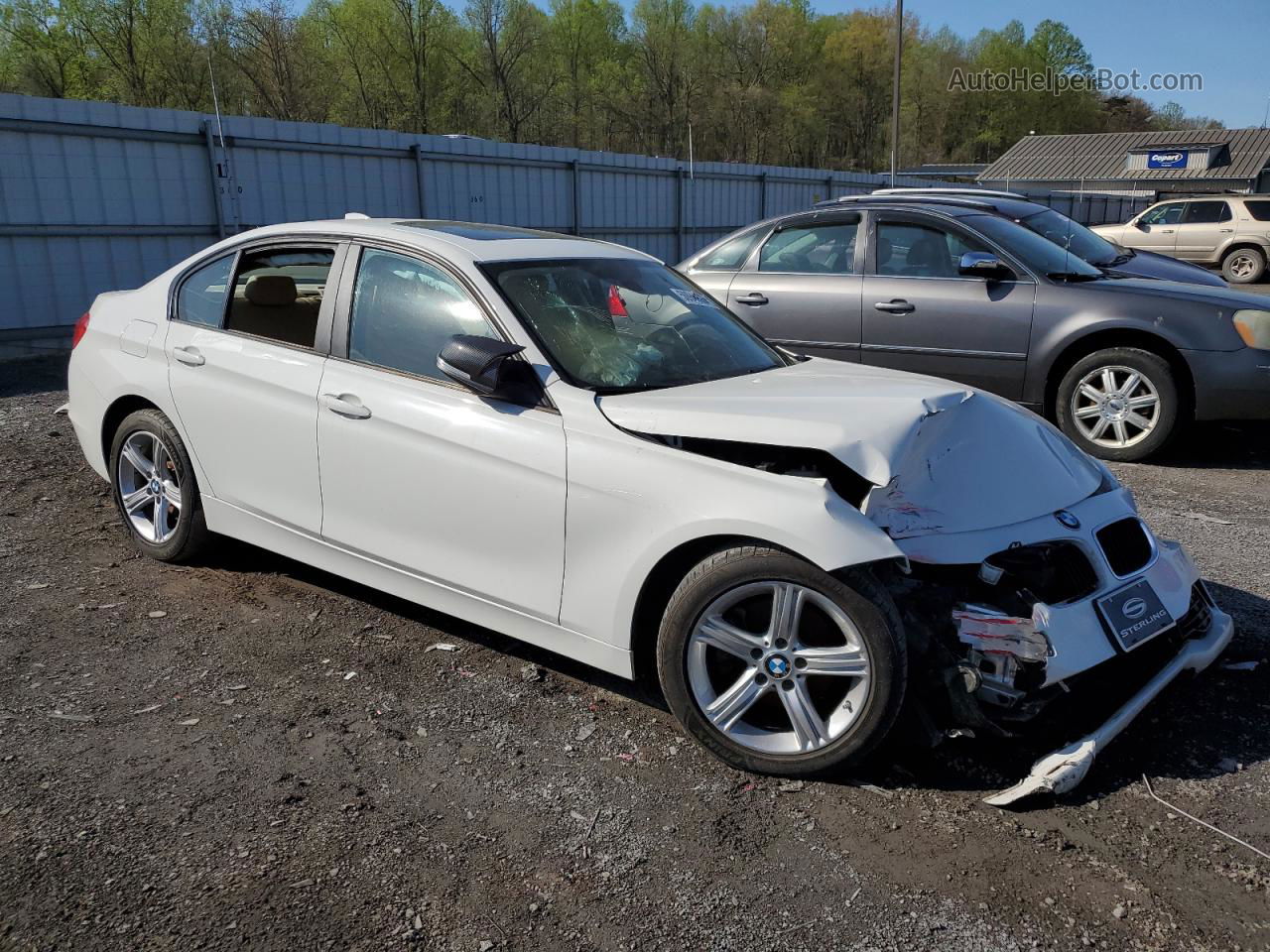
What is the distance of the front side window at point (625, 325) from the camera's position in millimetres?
3570

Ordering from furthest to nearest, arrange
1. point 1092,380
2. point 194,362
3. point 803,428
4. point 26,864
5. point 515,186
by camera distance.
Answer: point 515,186
point 1092,380
point 194,362
point 803,428
point 26,864

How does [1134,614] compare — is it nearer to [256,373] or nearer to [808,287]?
[256,373]

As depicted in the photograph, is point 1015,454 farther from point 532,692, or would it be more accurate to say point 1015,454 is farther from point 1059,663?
point 532,692

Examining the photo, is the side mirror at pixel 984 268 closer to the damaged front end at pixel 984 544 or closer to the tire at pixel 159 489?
the damaged front end at pixel 984 544

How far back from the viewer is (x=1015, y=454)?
3.43 metres

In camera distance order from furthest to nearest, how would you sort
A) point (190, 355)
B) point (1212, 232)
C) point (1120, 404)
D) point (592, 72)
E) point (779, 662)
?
point (592, 72) < point (1212, 232) < point (1120, 404) < point (190, 355) < point (779, 662)

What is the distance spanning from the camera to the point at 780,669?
2990 millimetres

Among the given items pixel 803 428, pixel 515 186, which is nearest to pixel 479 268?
pixel 803 428

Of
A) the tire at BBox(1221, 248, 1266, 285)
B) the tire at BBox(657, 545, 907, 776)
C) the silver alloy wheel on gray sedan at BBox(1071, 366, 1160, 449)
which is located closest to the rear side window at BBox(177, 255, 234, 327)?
the tire at BBox(657, 545, 907, 776)

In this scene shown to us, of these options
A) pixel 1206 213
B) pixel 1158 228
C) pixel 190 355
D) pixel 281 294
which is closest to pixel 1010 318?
pixel 281 294

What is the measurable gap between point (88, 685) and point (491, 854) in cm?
184

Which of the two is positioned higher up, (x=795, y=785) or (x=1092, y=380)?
(x=1092, y=380)

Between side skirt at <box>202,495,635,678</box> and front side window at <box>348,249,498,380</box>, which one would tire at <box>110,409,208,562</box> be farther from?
front side window at <box>348,249,498,380</box>

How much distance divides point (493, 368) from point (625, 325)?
2.42 feet
